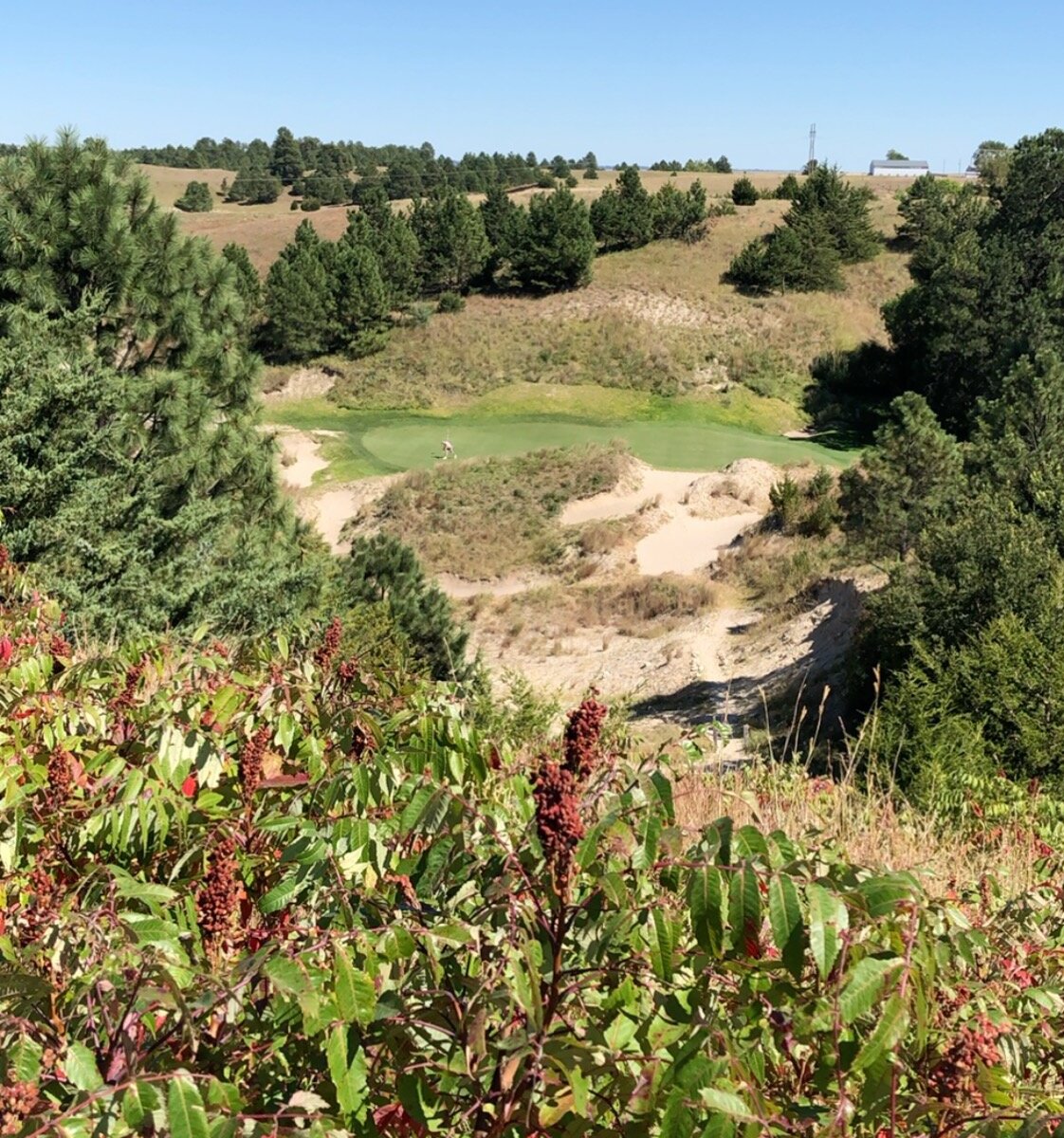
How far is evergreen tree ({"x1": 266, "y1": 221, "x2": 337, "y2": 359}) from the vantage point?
163ft

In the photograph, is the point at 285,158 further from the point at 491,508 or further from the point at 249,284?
the point at 491,508

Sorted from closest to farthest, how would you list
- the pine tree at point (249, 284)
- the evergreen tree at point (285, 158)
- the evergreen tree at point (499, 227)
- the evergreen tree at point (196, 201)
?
1. the pine tree at point (249, 284)
2. the evergreen tree at point (499, 227)
3. the evergreen tree at point (196, 201)
4. the evergreen tree at point (285, 158)

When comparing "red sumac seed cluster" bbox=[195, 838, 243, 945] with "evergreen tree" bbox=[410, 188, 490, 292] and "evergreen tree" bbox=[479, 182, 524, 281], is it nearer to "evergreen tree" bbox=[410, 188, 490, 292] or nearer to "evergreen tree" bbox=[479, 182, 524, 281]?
"evergreen tree" bbox=[410, 188, 490, 292]

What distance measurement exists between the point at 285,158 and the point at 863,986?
5402 inches

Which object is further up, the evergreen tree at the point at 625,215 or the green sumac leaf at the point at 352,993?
the evergreen tree at the point at 625,215

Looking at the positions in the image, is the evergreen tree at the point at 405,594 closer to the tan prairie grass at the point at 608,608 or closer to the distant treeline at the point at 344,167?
the tan prairie grass at the point at 608,608

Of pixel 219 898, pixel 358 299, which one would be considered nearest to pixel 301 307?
pixel 358 299

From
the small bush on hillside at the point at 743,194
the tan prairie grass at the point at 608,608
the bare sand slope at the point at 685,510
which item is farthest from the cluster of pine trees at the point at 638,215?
the tan prairie grass at the point at 608,608

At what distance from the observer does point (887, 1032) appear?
161 centimetres

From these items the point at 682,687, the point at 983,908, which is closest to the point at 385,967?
the point at 983,908

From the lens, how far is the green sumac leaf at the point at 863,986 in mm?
1633

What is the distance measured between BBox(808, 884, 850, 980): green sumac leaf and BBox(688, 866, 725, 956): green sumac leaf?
6.2 inches

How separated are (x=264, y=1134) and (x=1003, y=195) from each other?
5431 centimetres

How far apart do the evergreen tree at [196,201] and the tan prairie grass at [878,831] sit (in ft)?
322
